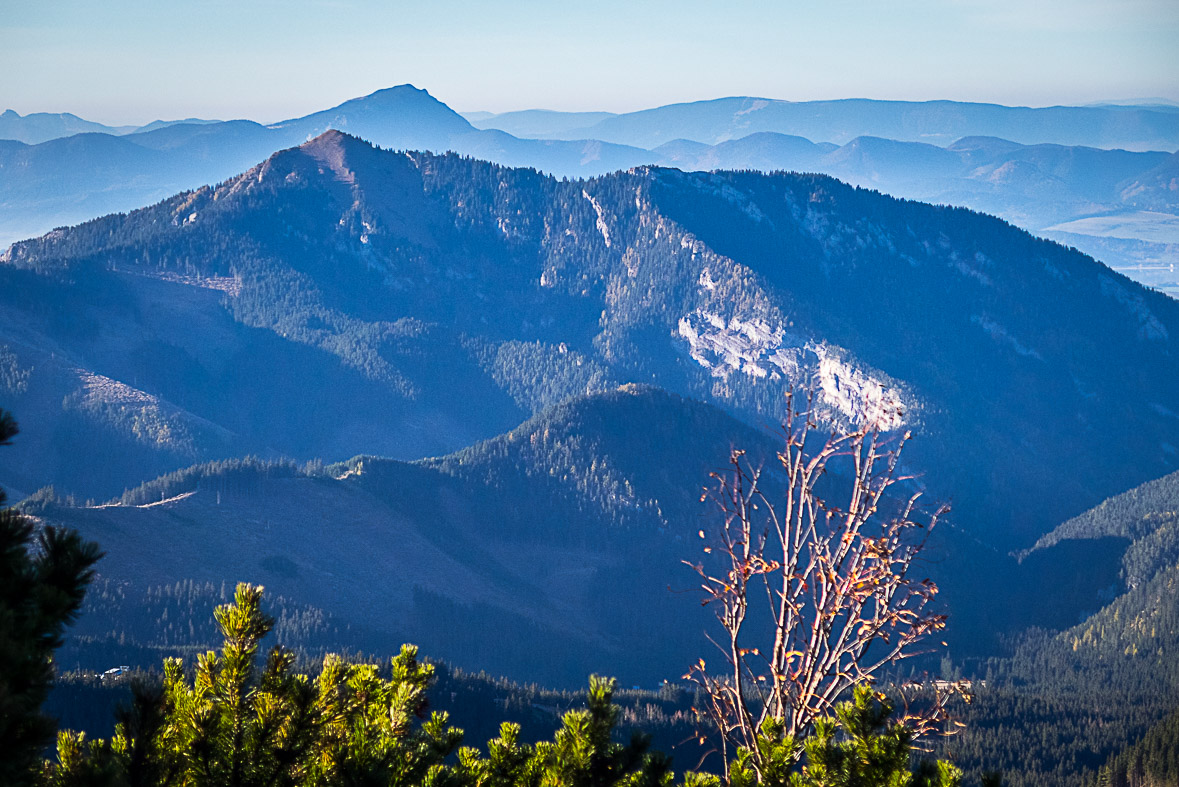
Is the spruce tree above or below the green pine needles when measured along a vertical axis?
above

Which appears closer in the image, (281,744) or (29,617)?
(29,617)

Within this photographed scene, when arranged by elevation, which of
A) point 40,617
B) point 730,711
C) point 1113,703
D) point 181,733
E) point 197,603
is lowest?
point 1113,703

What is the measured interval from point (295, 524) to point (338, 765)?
620ft

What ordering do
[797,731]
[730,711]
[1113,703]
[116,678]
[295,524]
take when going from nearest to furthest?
[797,731] → [730,711] → [116,678] → [1113,703] → [295,524]

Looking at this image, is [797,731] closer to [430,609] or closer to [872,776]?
[872,776]

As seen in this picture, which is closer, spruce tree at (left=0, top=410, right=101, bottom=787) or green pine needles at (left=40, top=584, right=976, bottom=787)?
spruce tree at (left=0, top=410, right=101, bottom=787)

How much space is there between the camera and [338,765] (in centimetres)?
1440

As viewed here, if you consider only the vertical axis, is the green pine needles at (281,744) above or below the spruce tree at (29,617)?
below

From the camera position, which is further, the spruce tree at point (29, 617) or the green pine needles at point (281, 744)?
the green pine needles at point (281, 744)

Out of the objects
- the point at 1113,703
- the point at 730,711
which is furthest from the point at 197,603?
the point at 730,711

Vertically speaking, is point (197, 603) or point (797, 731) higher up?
point (797, 731)

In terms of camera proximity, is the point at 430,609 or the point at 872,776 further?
the point at 430,609

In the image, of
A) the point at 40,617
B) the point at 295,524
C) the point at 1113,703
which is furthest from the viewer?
the point at 295,524

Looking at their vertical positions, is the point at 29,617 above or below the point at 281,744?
above
